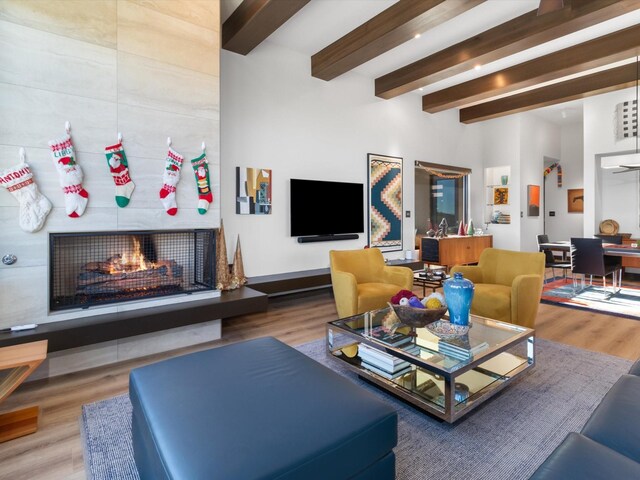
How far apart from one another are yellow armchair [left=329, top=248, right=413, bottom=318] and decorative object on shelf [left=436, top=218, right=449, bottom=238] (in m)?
3.02

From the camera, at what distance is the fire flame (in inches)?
115

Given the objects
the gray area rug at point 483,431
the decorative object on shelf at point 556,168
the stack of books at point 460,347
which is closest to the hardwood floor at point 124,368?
the gray area rug at point 483,431

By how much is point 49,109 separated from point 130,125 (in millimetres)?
514

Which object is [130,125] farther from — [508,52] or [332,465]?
[508,52]

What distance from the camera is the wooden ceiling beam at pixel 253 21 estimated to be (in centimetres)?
333

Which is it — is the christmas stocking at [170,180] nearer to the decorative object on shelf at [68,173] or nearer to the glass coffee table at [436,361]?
the decorative object on shelf at [68,173]

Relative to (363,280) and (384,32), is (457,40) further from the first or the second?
(363,280)

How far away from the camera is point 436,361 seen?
1913mm

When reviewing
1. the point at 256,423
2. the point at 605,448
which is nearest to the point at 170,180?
the point at 256,423

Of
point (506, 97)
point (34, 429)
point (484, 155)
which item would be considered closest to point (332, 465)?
point (34, 429)

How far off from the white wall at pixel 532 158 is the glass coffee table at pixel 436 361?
19.1ft

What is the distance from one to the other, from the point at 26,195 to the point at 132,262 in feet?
2.98

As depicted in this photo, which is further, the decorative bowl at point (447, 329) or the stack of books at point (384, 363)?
Answer: the decorative bowl at point (447, 329)

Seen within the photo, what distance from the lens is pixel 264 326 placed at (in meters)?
3.72
